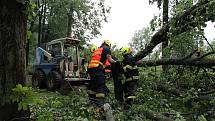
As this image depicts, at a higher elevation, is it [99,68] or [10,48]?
[10,48]

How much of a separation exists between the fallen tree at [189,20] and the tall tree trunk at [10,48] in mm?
4164

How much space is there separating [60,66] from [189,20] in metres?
6.51

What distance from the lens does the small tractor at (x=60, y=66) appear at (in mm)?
13430

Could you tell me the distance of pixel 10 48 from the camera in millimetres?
3807

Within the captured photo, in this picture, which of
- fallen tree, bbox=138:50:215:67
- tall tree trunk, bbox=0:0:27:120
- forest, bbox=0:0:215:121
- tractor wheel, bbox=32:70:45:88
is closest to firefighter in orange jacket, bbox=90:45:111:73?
forest, bbox=0:0:215:121

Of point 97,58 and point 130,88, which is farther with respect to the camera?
point 130,88

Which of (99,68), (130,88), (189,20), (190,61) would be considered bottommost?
(130,88)

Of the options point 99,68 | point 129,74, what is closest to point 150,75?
point 129,74

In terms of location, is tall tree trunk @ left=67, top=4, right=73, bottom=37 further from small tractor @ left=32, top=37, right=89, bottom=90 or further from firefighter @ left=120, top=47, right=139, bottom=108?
firefighter @ left=120, top=47, right=139, bottom=108

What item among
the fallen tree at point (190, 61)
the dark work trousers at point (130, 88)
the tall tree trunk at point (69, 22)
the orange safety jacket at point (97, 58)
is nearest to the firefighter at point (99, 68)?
the orange safety jacket at point (97, 58)

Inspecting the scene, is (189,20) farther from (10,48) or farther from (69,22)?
(69,22)

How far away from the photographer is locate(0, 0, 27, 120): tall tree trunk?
3.75m

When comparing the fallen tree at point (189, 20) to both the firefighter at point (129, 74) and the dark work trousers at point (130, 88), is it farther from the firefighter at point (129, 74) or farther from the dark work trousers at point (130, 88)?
the dark work trousers at point (130, 88)

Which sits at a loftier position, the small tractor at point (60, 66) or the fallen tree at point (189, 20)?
the fallen tree at point (189, 20)
